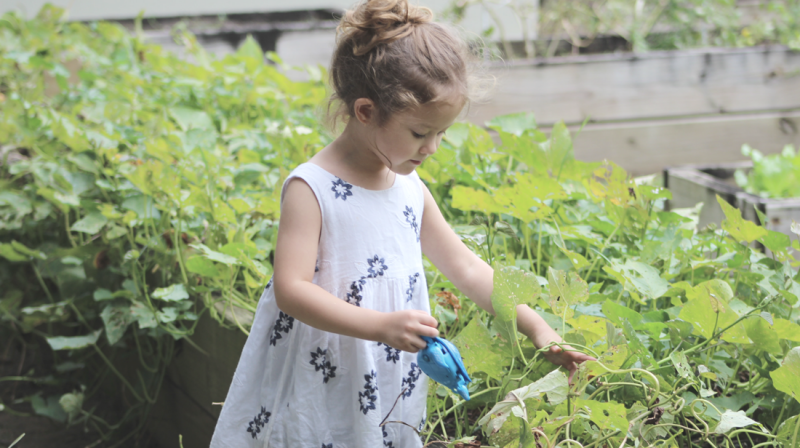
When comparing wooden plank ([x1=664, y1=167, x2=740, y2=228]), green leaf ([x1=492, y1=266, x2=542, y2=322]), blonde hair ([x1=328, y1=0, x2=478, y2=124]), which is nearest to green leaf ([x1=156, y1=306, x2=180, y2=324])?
blonde hair ([x1=328, y1=0, x2=478, y2=124])

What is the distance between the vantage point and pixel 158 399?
177 centimetres

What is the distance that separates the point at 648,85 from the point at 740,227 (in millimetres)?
1948

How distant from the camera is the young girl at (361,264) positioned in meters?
0.89

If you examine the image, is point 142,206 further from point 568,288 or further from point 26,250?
point 568,288

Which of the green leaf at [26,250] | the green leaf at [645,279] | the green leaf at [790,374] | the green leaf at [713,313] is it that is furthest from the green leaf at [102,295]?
the green leaf at [790,374]

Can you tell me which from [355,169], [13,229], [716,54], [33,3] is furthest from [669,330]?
[33,3]

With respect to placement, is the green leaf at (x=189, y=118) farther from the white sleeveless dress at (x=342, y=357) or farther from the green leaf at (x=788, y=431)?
the green leaf at (x=788, y=431)

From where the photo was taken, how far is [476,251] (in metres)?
1.18

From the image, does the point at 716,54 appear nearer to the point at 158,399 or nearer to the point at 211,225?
the point at 211,225

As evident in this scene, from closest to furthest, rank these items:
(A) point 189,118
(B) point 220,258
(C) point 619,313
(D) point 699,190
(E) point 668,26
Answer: (C) point 619,313 < (B) point 220,258 < (D) point 699,190 < (A) point 189,118 < (E) point 668,26

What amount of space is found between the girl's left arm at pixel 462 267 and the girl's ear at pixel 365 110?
194 mm

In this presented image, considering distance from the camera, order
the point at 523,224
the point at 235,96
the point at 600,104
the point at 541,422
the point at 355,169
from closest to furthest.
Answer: the point at 541,422, the point at 355,169, the point at 523,224, the point at 235,96, the point at 600,104

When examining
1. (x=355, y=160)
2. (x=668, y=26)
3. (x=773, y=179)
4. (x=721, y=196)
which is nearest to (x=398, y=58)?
(x=355, y=160)

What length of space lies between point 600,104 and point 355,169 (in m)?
2.14
